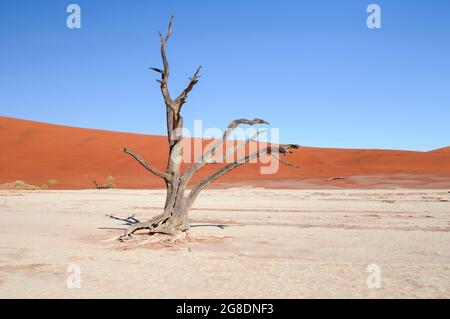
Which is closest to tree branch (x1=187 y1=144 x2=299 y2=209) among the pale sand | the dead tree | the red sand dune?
the dead tree

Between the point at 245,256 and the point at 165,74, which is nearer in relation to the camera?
the point at 245,256

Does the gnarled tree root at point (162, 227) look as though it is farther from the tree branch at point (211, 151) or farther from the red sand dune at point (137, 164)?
the red sand dune at point (137, 164)

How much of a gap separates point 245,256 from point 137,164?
41584mm

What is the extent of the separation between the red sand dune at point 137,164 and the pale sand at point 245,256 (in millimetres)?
17028

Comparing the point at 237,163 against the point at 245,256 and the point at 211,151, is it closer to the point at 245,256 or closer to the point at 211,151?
the point at 211,151

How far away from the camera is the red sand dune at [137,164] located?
3384 centimetres

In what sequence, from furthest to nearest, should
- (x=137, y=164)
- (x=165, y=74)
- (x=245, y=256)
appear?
1. (x=137, y=164)
2. (x=165, y=74)
3. (x=245, y=256)

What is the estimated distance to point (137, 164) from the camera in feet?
160

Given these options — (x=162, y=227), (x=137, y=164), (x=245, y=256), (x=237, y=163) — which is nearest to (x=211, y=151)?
(x=237, y=163)

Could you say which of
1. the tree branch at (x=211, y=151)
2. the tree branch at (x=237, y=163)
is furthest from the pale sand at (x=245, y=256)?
the tree branch at (x=211, y=151)

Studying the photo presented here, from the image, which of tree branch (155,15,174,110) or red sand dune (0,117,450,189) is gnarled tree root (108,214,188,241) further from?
red sand dune (0,117,450,189)
